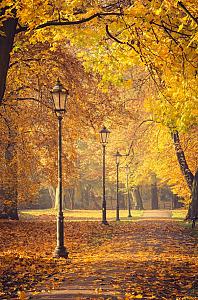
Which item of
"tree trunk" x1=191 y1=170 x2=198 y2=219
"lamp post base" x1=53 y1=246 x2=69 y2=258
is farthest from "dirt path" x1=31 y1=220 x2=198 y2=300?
"tree trunk" x1=191 y1=170 x2=198 y2=219

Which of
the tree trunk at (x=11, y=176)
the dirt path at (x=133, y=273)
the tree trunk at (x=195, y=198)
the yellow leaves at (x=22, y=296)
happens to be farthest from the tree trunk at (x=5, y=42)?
the tree trunk at (x=195, y=198)

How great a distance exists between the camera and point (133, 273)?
10336 millimetres

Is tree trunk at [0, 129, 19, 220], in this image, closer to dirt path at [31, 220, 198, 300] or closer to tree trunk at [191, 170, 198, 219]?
dirt path at [31, 220, 198, 300]

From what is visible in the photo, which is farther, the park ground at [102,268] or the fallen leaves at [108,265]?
the fallen leaves at [108,265]

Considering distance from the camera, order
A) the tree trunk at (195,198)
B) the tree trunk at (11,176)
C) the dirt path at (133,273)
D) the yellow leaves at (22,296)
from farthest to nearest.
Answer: the tree trunk at (195,198) → the tree trunk at (11,176) → the dirt path at (133,273) → the yellow leaves at (22,296)

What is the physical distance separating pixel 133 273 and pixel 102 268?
102 centimetres

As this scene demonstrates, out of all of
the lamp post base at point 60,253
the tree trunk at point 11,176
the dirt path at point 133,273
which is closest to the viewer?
the dirt path at point 133,273

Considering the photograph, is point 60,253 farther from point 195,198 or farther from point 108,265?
point 195,198

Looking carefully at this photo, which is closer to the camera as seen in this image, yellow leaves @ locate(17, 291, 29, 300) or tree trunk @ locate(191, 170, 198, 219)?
yellow leaves @ locate(17, 291, 29, 300)

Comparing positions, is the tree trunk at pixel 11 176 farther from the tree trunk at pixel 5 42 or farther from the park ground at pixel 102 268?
the tree trunk at pixel 5 42

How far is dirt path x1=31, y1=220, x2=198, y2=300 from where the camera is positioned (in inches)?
322

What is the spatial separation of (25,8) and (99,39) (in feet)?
7.95

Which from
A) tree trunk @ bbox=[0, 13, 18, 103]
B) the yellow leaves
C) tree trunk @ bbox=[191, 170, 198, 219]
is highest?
tree trunk @ bbox=[0, 13, 18, 103]

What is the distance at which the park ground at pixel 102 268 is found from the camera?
27.5ft
